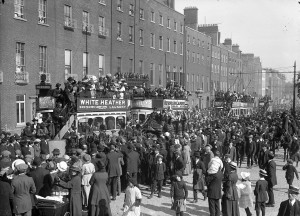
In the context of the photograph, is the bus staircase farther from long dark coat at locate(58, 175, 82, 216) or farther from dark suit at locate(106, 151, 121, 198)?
long dark coat at locate(58, 175, 82, 216)

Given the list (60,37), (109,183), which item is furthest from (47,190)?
(60,37)

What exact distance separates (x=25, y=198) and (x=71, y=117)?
9.28m

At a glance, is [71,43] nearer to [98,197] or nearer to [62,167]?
[62,167]

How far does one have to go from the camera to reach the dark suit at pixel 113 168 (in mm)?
11898

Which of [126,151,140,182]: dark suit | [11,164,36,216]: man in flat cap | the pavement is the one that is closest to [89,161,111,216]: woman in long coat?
[11,164,36,216]: man in flat cap

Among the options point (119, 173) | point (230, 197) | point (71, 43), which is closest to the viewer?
point (230, 197)

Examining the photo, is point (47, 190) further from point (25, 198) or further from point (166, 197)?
point (166, 197)

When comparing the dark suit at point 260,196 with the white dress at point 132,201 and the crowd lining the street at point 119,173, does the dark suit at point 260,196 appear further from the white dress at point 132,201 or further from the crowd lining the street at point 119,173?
the white dress at point 132,201

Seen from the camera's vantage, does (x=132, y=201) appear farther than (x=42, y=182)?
No

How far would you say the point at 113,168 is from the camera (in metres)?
11.9

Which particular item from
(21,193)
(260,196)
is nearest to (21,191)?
(21,193)

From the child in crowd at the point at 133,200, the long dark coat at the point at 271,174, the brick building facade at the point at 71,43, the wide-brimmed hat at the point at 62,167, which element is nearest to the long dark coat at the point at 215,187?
the child in crowd at the point at 133,200

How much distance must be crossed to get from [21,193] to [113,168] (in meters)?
3.99

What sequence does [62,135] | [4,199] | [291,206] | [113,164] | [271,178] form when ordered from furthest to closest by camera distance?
[62,135] → [113,164] → [271,178] → [4,199] → [291,206]
